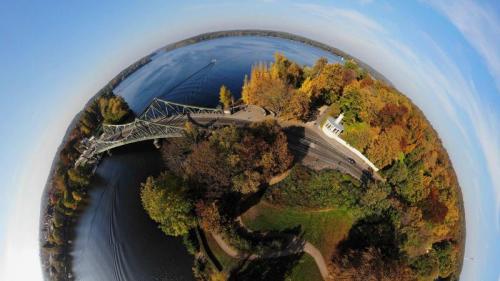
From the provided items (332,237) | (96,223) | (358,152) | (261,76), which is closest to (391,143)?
(358,152)

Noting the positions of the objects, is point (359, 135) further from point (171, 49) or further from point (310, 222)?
point (171, 49)

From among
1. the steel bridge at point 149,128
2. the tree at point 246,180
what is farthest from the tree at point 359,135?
the steel bridge at point 149,128

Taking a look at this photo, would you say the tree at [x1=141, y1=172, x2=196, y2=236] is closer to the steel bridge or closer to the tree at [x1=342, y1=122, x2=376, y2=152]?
the steel bridge

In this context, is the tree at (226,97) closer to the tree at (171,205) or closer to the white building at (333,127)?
the white building at (333,127)

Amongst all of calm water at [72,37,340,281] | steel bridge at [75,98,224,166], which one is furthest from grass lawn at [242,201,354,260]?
steel bridge at [75,98,224,166]

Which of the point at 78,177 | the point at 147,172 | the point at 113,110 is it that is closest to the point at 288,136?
the point at 147,172

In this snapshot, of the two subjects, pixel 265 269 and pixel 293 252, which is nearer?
pixel 265 269
